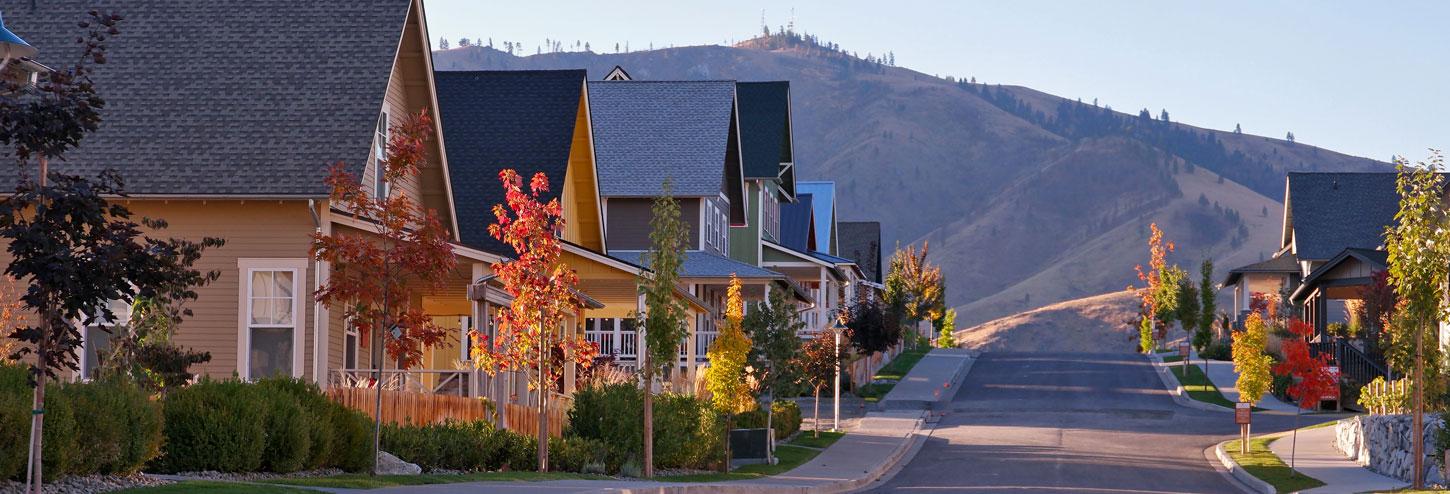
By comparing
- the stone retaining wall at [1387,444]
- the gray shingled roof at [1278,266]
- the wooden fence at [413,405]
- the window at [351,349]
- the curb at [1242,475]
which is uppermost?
the gray shingled roof at [1278,266]

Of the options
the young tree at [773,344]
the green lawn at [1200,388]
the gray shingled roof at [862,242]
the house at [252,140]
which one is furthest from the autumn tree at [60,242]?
the gray shingled roof at [862,242]

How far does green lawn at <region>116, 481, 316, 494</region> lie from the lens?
15.0 metres

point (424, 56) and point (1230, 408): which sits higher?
point (424, 56)

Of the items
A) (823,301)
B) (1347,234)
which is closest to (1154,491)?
(823,301)

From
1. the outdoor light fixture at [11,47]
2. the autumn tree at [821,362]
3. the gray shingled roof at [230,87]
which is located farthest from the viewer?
the autumn tree at [821,362]

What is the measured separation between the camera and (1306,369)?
3853 cm

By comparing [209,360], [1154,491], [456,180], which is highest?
[456,180]

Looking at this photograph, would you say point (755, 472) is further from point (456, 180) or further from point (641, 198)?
point (641, 198)

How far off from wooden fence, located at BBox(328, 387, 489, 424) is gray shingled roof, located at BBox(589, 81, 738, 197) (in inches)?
839

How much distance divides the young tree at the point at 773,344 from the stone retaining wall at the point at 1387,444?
12.1m

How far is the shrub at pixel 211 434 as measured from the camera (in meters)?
18.1

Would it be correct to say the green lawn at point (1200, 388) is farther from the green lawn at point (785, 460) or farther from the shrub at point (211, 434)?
the shrub at point (211, 434)

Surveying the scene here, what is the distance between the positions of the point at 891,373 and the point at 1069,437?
23075mm

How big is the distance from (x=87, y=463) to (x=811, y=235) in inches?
2245
